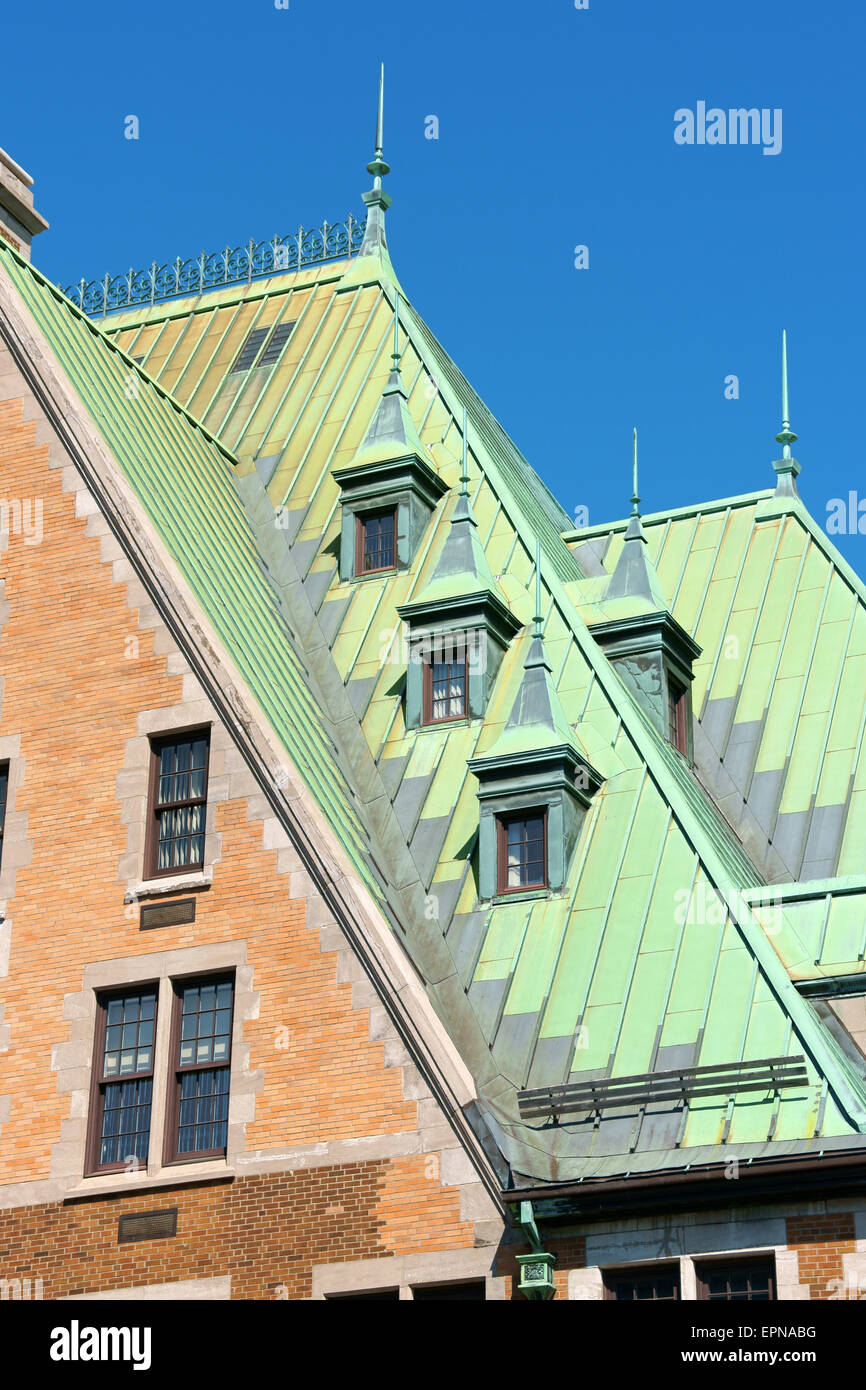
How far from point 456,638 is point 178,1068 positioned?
8211mm

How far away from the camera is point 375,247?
136 ft

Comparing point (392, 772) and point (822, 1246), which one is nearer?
point (822, 1246)

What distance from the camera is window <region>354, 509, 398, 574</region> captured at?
116 ft

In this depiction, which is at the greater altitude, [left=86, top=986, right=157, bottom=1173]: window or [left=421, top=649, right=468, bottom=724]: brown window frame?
[left=421, top=649, right=468, bottom=724]: brown window frame

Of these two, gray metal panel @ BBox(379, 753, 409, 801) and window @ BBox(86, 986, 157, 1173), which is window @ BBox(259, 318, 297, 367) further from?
window @ BBox(86, 986, 157, 1173)

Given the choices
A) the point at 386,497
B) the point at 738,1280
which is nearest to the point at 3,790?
the point at 386,497

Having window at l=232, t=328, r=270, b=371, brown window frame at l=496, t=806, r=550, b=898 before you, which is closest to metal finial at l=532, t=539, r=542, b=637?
brown window frame at l=496, t=806, r=550, b=898

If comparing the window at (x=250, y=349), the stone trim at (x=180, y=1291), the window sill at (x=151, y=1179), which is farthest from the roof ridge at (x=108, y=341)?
the stone trim at (x=180, y=1291)

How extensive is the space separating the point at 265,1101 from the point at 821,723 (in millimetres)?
13019

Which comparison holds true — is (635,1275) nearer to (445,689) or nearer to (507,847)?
(507,847)

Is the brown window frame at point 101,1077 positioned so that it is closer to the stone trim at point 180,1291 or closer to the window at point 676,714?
the stone trim at point 180,1291

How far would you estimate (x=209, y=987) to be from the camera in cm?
2838

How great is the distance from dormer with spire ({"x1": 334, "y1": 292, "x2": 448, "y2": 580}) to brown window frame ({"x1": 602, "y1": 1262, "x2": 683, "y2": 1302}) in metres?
A: 13.1

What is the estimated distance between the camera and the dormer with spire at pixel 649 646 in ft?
119
